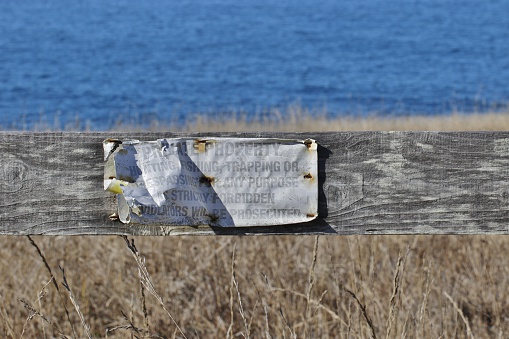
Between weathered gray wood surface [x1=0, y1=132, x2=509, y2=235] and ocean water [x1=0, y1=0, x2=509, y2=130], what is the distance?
371 inches

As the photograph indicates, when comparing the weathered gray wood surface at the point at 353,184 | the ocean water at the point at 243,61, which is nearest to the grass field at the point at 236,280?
the weathered gray wood surface at the point at 353,184

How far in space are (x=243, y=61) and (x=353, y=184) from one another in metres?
33.5

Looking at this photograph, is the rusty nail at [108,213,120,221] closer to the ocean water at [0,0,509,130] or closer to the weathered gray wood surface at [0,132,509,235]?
the weathered gray wood surface at [0,132,509,235]

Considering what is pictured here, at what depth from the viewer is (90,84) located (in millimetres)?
25031

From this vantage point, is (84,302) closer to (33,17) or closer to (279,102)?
(279,102)

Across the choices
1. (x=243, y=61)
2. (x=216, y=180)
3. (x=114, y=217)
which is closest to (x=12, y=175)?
(x=114, y=217)

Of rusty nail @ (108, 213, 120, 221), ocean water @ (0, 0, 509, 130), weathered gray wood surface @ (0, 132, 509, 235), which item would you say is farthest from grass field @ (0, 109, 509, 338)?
ocean water @ (0, 0, 509, 130)

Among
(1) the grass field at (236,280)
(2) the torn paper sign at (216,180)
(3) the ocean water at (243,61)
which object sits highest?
(3) the ocean water at (243,61)

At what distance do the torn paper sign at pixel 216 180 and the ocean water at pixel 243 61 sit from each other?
9555 mm

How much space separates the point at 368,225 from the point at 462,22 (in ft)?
179

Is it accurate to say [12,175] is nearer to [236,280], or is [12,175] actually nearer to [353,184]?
[353,184]

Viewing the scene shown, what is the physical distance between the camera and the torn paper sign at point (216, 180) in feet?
4.73

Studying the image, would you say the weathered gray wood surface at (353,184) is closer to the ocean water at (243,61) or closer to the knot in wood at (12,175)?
the knot in wood at (12,175)

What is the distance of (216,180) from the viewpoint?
145cm
